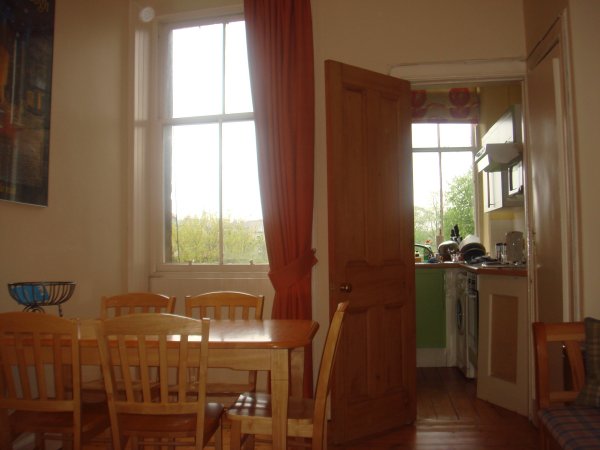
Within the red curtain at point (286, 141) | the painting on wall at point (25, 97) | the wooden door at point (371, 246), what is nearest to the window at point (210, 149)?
the red curtain at point (286, 141)

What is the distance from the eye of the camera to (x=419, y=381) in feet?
13.4

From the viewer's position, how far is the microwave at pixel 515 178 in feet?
12.9

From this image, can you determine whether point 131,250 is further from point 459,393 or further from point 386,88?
point 459,393

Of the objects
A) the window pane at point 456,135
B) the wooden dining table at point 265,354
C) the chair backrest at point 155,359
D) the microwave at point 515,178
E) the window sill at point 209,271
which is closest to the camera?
the chair backrest at point 155,359

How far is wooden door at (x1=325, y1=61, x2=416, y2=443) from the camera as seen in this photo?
2.73m

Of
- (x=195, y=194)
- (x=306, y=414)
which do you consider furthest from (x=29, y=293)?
(x=195, y=194)

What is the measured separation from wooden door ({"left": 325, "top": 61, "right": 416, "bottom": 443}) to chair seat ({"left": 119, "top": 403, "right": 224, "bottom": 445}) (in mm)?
1072

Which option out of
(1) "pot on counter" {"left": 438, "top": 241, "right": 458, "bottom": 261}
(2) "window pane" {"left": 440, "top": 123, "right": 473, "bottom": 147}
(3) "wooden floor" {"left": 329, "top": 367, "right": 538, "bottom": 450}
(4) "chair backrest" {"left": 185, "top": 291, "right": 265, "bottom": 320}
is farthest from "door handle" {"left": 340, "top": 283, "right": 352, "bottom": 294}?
(2) "window pane" {"left": 440, "top": 123, "right": 473, "bottom": 147}

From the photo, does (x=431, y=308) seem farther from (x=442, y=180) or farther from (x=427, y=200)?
(x=442, y=180)

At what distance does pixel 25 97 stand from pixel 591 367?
2.93 metres

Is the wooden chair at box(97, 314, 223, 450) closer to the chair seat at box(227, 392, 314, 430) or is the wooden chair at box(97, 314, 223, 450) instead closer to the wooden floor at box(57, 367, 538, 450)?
the chair seat at box(227, 392, 314, 430)

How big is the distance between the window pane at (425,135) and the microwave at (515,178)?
145 centimetres

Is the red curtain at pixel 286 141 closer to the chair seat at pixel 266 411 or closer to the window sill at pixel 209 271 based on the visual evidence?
the window sill at pixel 209 271

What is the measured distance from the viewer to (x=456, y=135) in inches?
221
